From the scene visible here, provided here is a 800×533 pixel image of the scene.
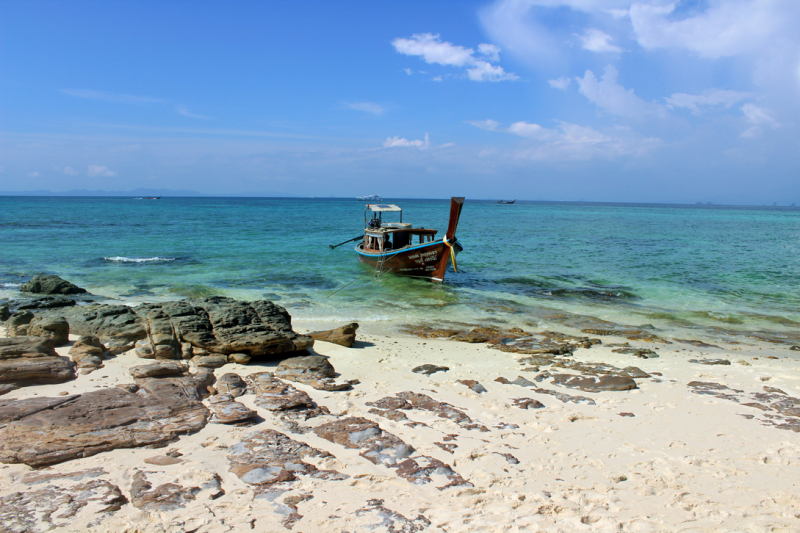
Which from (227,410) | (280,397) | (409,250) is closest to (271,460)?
(227,410)

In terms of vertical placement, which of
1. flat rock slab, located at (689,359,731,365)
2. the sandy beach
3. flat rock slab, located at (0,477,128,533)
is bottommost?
flat rock slab, located at (689,359,731,365)

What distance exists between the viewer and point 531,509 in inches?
154

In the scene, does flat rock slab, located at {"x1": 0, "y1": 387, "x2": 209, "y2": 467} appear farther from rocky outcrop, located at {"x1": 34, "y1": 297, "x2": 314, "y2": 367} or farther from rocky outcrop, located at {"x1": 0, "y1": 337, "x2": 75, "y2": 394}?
rocky outcrop, located at {"x1": 34, "y1": 297, "x2": 314, "y2": 367}

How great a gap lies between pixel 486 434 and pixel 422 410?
0.93m

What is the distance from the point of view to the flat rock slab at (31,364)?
5914mm

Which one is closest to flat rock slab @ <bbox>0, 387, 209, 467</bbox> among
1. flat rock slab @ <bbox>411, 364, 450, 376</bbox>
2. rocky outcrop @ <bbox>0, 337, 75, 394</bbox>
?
rocky outcrop @ <bbox>0, 337, 75, 394</bbox>

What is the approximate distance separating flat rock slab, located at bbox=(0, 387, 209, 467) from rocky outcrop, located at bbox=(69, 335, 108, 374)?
147cm

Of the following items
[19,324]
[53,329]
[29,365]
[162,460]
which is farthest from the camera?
[19,324]

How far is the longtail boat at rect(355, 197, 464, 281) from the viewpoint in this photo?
17719 millimetres

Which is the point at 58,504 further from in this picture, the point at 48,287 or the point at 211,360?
the point at 48,287

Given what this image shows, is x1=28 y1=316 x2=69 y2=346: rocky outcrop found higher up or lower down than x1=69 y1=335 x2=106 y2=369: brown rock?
higher up

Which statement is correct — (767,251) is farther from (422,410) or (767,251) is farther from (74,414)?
(74,414)

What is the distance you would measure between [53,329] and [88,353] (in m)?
1.33

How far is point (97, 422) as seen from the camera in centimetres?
484
